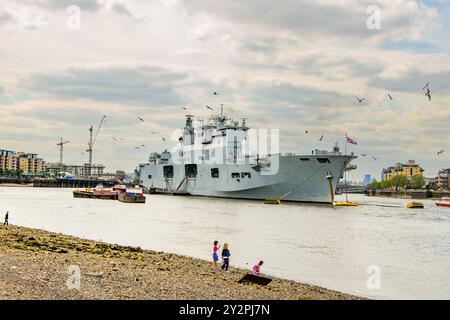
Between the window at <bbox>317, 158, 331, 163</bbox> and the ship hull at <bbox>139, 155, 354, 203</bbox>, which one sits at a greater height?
the window at <bbox>317, 158, 331, 163</bbox>

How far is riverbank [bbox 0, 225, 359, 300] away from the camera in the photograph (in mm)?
13930

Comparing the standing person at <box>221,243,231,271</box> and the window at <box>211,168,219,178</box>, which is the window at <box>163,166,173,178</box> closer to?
the window at <box>211,168,219,178</box>

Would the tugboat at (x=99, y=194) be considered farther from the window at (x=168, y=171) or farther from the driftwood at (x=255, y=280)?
the driftwood at (x=255, y=280)

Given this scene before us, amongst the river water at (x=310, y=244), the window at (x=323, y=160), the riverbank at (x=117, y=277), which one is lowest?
the river water at (x=310, y=244)

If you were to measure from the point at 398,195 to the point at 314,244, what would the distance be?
157 m

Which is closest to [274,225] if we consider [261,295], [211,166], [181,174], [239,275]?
[239,275]

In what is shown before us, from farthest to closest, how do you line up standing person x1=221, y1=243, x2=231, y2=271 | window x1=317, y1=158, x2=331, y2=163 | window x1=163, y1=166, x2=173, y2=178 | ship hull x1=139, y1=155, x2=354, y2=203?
window x1=163, y1=166, x2=173, y2=178
ship hull x1=139, y1=155, x2=354, y2=203
window x1=317, y1=158, x2=331, y2=163
standing person x1=221, y1=243, x2=231, y2=271

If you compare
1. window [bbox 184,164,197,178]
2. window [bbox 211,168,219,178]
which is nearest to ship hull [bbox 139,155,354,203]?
window [bbox 211,168,219,178]

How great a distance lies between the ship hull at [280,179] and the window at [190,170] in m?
1.37

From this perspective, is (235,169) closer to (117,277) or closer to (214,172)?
(214,172)

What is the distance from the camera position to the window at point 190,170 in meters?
96.0

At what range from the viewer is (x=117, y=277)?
16.6 metres

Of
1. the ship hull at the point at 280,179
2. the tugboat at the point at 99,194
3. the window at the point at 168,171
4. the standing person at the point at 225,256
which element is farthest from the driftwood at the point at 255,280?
the window at the point at 168,171

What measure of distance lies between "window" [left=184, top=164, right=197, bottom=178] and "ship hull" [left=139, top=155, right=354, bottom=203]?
1.37 m
